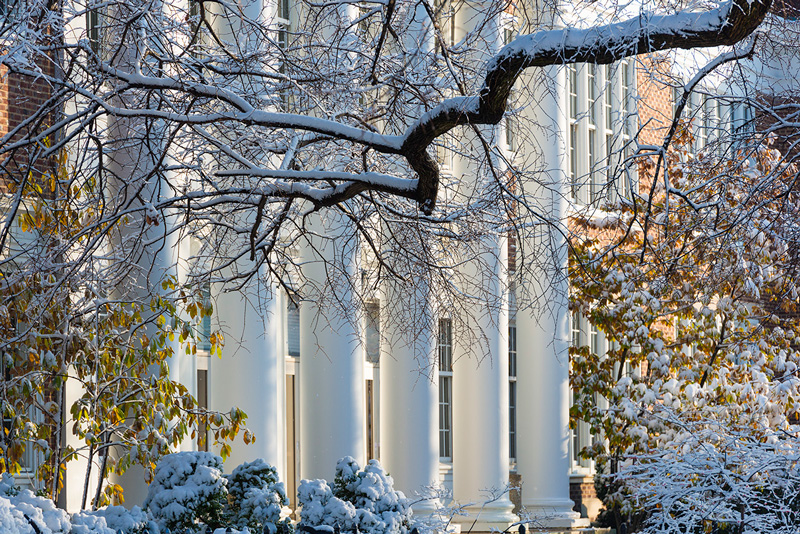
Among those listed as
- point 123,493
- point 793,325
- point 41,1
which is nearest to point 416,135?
point 41,1

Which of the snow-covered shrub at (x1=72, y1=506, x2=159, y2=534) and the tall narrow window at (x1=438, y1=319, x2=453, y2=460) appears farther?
the tall narrow window at (x1=438, y1=319, x2=453, y2=460)

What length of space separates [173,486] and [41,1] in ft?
12.6

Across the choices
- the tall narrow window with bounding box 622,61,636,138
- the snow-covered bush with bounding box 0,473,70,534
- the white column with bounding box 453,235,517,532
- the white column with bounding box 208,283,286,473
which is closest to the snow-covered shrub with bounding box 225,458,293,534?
the snow-covered bush with bounding box 0,473,70,534

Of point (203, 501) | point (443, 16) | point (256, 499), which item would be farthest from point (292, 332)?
point (443, 16)

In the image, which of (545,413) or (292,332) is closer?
(292,332)

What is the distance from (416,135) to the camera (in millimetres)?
6621

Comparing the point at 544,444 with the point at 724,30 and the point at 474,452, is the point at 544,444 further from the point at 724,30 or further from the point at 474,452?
the point at 724,30

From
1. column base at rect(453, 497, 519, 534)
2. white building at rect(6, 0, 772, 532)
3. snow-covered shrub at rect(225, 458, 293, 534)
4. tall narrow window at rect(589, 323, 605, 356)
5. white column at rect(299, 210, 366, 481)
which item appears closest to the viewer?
snow-covered shrub at rect(225, 458, 293, 534)

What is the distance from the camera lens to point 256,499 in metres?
8.61

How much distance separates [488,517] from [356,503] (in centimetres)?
697

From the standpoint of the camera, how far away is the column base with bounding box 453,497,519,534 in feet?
49.7

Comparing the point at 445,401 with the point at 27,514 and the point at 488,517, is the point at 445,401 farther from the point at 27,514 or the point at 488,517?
the point at 27,514

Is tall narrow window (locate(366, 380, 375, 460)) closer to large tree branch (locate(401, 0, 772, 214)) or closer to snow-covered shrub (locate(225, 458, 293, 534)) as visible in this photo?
snow-covered shrub (locate(225, 458, 293, 534))

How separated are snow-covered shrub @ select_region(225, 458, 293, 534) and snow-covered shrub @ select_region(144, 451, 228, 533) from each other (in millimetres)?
202
